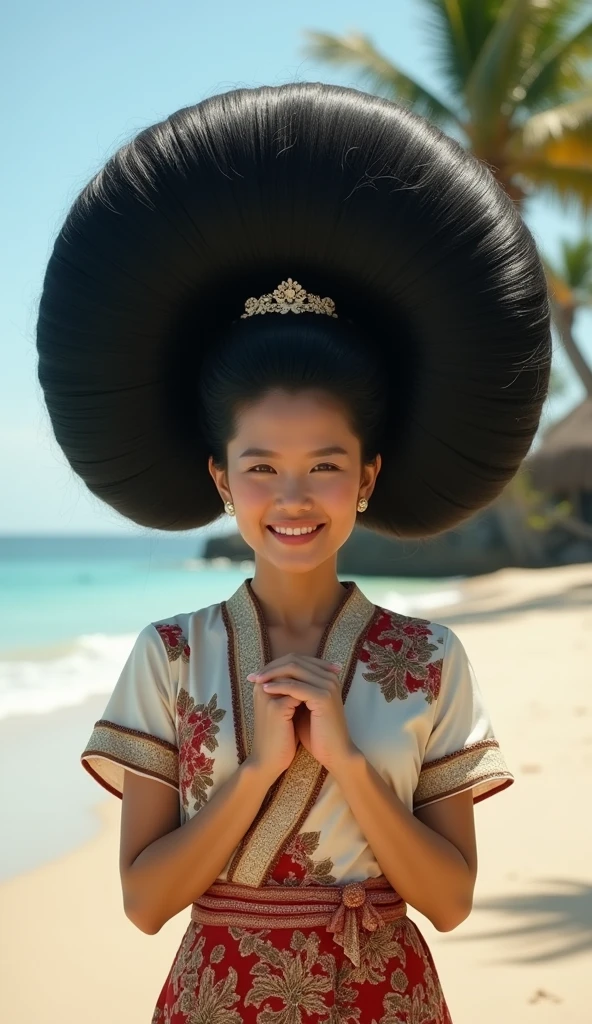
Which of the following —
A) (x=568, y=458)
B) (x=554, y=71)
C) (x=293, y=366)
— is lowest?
(x=293, y=366)

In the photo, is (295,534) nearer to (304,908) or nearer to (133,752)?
(133,752)

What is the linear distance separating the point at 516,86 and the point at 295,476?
52.1 ft

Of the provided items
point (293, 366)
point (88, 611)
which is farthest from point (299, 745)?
point (88, 611)

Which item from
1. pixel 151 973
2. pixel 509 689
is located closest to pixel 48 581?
pixel 509 689

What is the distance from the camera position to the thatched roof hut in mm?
24297

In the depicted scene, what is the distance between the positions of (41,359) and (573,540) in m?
26.6

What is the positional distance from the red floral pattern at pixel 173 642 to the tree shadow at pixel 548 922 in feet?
7.20

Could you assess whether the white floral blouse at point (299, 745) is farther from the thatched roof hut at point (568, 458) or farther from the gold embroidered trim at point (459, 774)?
the thatched roof hut at point (568, 458)

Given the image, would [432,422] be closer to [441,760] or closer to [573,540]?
[441,760]

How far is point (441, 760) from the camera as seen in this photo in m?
1.96

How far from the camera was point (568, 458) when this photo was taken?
24.4 metres

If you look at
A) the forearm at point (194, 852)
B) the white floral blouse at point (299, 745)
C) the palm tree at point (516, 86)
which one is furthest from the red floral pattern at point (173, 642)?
the palm tree at point (516, 86)

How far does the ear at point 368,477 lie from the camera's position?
2092 millimetres

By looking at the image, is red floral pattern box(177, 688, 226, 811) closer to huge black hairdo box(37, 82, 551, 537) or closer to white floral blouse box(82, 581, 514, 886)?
white floral blouse box(82, 581, 514, 886)
